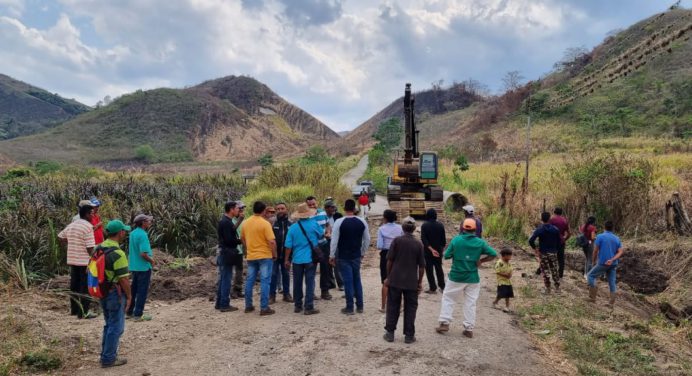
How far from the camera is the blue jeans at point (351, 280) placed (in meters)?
7.31

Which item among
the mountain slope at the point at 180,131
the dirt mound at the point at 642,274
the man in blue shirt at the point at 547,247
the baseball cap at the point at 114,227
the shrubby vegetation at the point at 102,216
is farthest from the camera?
the mountain slope at the point at 180,131

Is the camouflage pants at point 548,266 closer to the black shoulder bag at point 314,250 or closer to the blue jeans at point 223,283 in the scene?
the black shoulder bag at point 314,250

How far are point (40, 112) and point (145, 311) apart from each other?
15635cm

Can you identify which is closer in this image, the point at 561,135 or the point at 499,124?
the point at 561,135

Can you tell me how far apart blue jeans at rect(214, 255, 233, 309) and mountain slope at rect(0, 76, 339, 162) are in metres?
75.4

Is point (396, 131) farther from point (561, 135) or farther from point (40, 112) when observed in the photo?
point (40, 112)

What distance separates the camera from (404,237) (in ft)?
20.8

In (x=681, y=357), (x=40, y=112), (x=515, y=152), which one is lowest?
(x=681, y=357)

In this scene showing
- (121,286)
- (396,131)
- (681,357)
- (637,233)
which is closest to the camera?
(121,286)

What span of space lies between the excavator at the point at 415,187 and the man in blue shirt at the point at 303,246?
10998mm

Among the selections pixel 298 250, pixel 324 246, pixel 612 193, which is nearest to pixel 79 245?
pixel 298 250

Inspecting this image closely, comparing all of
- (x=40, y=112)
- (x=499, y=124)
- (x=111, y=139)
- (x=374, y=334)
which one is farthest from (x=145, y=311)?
(x=40, y=112)

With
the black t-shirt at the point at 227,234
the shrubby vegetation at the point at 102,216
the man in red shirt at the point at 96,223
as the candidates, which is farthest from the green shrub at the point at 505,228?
the man in red shirt at the point at 96,223

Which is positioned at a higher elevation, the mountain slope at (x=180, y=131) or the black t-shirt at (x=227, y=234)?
Answer: the mountain slope at (x=180, y=131)
